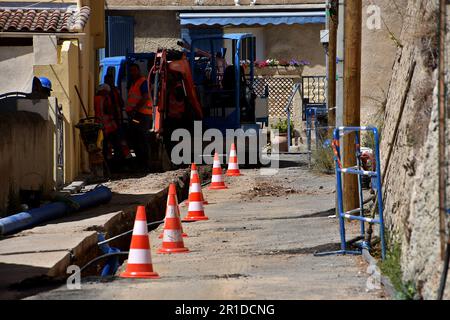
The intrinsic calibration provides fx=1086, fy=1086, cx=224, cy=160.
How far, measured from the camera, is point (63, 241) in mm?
12758

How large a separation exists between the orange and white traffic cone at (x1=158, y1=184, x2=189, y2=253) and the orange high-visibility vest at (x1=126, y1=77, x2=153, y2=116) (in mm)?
11424

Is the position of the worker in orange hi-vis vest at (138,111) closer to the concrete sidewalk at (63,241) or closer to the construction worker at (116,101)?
the construction worker at (116,101)

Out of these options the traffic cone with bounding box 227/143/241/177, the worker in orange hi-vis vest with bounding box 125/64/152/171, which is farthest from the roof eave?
Answer: the traffic cone with bounding box 227/143/241/177

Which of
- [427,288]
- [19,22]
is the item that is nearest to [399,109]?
[427,288]

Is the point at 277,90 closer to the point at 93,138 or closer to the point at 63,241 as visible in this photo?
the point at 93,138

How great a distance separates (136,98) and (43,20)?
2.70 m

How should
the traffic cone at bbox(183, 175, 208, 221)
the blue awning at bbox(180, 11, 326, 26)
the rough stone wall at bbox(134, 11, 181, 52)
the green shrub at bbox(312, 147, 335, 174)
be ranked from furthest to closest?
1. the rough stone wall at bbox(134, 11, 181, 52)
2. the blue awning at bbox(180, 11, 326, 26)
3. the green shrub at bbox(312, 147, 335, 174)
4. the traffic cone at bbox(183, 175, 208, 221)

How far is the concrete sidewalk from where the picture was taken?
1014cm

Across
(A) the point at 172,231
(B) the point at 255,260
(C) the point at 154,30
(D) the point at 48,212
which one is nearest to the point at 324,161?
(D) the point at 48,212

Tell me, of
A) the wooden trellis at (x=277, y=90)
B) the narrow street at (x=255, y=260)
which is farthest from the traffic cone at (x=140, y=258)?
the wooden trellis at (x=277, y=90)

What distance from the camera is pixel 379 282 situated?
9039 millimetres

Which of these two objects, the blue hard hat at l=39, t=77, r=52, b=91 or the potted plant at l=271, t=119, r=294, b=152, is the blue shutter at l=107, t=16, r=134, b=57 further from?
the blue hard hat at l=39, t=77, r=52, b=91

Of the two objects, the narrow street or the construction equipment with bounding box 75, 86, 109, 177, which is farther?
the construction equipment with bounding box 75, 86, 109, 177

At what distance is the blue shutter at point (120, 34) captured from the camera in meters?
35.9
